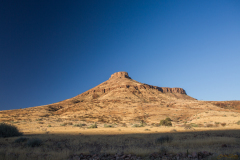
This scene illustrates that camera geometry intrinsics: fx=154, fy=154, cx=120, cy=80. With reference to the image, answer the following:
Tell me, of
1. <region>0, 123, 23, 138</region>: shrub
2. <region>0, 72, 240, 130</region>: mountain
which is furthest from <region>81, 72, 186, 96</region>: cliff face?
<region>0, 123, 23, 138</region>: shrub

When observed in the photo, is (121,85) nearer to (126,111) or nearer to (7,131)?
(126,111)

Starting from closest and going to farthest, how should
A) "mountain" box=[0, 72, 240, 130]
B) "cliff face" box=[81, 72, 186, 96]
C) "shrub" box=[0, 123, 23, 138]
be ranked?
"shrub" box=[0, 123, 23, 138] < "mountain" box=[0, 72, 240, 130] < "cliff face" box=[81, 72, 186, 96]

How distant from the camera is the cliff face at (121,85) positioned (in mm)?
122562

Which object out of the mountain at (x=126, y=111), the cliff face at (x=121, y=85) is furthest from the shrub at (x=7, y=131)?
the cliff face at (x=121, y=85)

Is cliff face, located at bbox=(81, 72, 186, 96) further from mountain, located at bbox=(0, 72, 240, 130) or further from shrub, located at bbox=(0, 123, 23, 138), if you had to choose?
shrub, located at bbox=(0, 123, 23, 138)

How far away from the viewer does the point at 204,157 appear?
6.88 metres

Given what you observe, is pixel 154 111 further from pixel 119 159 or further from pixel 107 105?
pixel 119 159

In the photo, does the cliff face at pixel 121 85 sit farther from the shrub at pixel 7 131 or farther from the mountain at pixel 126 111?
the shrub at pixel 7 131

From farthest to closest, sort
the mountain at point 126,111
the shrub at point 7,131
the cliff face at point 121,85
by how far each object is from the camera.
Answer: the cliff face at point 121,85, the mountain at point 126,111, the shrub at point 7,131

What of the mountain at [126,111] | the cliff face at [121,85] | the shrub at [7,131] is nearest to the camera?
the shrub at [7,131]

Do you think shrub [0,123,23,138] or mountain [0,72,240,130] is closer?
shrub [0,123,23,138]

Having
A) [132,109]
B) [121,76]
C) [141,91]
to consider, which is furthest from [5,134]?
[121,76]

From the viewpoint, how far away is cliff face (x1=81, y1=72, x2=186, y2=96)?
12256 cm

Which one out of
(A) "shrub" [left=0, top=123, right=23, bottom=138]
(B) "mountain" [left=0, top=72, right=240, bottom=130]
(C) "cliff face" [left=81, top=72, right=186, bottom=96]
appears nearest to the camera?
(A) "shrub" [left=0, top=123, right=23, bottom=138]
